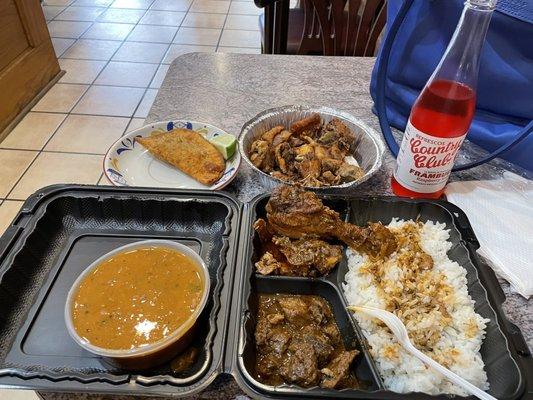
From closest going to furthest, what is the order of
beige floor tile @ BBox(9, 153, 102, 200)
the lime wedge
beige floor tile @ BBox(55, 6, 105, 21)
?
the lime wedge, beige floor tile @ BBox(9, 153, 102, 200), beige floor tile @ BBox(55, 6, 105, 21)

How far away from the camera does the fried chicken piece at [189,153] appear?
4.03 feet

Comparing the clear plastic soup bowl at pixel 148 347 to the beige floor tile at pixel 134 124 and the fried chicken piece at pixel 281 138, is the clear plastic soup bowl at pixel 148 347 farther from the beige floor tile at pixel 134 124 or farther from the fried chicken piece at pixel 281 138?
the beige floor tile at pixel 134 124

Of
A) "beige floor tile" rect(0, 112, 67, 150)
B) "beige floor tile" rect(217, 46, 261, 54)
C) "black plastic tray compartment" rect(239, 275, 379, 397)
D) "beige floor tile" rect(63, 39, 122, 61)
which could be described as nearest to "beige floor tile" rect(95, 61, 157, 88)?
"beige floor tile" rect(63, 39, 122, 61)

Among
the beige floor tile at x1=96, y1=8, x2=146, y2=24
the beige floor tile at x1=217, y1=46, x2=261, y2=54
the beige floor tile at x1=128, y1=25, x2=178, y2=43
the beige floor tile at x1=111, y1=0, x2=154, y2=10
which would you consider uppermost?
the beige floor tile at x1=111, y1=0, x2=154, y2=10

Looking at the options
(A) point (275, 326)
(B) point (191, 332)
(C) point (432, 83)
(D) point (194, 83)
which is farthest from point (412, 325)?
(D) point (194, 83)

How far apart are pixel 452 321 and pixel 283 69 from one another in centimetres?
129

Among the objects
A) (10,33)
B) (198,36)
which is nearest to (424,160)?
(10,33)

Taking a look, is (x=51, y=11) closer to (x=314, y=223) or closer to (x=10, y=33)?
(x=10, y=33)

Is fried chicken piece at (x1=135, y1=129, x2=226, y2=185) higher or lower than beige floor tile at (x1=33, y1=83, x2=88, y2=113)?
higher

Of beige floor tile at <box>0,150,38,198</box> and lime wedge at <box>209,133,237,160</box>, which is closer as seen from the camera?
lime wedge at <box>209,133,237,160</box>

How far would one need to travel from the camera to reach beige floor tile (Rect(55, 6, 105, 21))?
14.8 feet

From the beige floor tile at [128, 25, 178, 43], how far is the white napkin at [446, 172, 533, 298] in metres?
3.74

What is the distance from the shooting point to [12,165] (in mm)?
2729

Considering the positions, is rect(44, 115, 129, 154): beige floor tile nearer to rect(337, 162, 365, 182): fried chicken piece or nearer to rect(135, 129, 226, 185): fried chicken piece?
rect(135, 129, 226, 185): fried chicken piece
